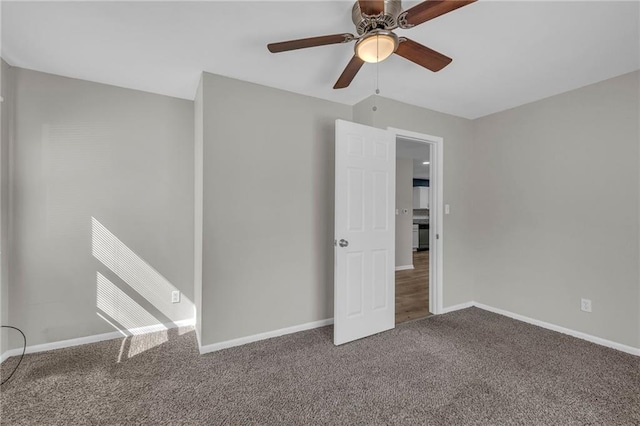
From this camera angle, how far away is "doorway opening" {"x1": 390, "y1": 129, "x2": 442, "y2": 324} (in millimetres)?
3346

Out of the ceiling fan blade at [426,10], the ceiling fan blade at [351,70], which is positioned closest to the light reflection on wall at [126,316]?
the ceiling fan blade at [351,70]

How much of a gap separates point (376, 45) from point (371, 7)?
184 mm

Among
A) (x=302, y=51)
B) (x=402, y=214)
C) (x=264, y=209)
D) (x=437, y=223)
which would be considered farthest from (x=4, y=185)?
(x=402, y=214)

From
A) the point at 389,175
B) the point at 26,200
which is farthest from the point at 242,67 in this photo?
the point at 26,200

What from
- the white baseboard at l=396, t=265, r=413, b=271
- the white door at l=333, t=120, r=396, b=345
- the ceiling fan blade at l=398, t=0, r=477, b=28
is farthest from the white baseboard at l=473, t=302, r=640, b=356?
the ceiling fan blade at l=398, t=0, r=477, b=28

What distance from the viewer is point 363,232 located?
2.72 m

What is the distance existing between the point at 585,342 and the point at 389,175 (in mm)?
2401

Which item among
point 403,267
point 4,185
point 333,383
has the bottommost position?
point 333,383

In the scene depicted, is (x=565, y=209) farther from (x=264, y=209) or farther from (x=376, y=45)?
(x=264, y=209)

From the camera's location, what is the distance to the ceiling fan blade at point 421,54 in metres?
1.63

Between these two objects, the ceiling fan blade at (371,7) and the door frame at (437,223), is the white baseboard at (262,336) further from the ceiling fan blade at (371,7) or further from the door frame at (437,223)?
the ceiling fan blade at (371,7)

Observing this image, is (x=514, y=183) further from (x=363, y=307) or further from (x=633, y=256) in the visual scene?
(x=363, y=307)

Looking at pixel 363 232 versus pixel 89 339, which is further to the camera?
pixel 363 232

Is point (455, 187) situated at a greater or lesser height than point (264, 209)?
greater
